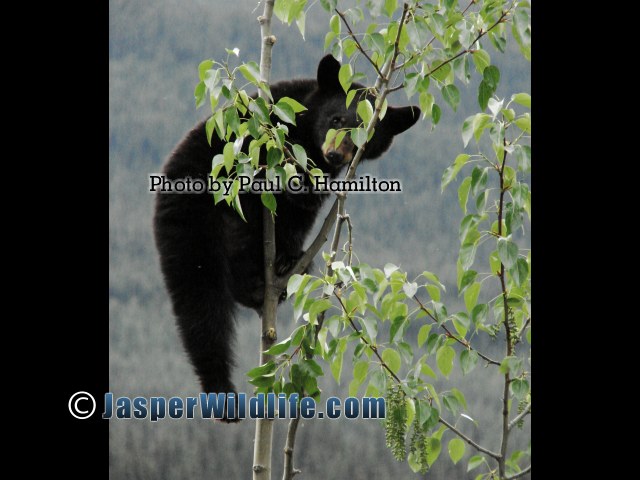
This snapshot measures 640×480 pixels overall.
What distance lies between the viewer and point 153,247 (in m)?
2.89

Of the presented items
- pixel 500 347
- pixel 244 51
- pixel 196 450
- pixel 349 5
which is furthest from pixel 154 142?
pixel 500 347

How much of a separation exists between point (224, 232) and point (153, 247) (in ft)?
1.35

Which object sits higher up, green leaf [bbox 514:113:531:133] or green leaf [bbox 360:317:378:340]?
green leaf [bbox 514:113:531:133]

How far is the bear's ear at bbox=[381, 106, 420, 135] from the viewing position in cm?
291

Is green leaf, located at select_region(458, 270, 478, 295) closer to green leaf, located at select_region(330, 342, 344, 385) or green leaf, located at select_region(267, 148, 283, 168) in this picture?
green leaf, located at select_region(330, 342, 344, 385)

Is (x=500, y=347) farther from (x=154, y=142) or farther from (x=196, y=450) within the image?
(x=154, y=142)

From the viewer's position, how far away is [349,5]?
2.82m

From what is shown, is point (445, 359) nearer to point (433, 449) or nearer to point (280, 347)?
point (433, 449)

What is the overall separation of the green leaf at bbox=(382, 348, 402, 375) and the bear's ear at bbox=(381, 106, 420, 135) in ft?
4.51

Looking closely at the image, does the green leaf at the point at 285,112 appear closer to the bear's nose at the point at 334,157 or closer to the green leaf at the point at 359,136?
the green leaf at the point at 359,136


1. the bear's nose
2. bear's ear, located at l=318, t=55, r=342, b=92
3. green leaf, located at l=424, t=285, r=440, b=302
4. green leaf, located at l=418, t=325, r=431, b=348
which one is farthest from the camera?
bear's ear, located at l=318, t=55, r=342, b=92

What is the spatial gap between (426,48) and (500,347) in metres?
1.52

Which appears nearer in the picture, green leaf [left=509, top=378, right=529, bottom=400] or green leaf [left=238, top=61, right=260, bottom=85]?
green leaf [left=238, top=61, right=260, bottom=85]

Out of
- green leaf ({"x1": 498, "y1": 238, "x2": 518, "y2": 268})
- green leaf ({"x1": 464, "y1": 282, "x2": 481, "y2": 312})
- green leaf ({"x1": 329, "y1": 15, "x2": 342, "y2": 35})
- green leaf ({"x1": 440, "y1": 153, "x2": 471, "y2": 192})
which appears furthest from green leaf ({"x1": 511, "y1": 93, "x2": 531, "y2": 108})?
green leaf ({"x1": 329, "y1": 15, "x2": 342, "y2": 35})
